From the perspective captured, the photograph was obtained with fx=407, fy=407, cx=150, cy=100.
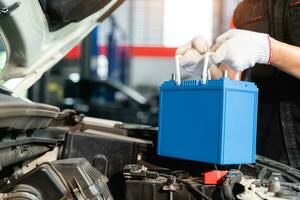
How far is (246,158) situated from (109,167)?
36cm

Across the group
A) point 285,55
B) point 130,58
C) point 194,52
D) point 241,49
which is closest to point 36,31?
point 194,52

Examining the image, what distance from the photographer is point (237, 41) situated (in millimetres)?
1093

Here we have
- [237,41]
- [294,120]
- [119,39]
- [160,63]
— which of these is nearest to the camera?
[237,41]

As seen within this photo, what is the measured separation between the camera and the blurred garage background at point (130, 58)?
4.63m

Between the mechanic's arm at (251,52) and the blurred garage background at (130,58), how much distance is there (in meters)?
2.47

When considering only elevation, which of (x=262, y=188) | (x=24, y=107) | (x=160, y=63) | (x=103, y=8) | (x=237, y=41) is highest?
(x=160, y=63)

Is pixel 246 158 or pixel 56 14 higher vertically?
pixel 56 14

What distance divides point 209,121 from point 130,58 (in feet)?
24.5

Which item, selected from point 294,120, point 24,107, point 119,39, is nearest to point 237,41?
point 294,120

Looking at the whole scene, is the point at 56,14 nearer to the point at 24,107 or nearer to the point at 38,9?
the point at 38,9

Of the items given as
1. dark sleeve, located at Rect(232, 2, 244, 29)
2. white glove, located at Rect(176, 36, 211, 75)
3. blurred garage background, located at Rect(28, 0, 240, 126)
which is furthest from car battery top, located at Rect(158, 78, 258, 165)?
blurred garage background, located at Rect(28, 0, 240, 126)

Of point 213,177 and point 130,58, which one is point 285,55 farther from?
point 130,58

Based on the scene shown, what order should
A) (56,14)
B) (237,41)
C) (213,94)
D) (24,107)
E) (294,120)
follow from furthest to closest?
(294,120) < (56,14) < (237,41) < (213,94) < (24,107)

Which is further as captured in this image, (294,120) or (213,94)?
(294,120)
